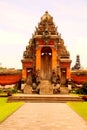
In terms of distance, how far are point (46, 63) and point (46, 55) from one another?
128 centimetres

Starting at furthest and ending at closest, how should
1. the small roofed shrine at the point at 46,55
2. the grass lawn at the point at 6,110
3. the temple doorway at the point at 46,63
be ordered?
the temple doorway at the point at 46,63, the small roofed shrine at the point at 46,55, the grass lawn at the point at 6,110

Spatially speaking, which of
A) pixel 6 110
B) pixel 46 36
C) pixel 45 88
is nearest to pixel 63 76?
pixel 45 88

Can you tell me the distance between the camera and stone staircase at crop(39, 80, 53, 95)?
→ 165 feet


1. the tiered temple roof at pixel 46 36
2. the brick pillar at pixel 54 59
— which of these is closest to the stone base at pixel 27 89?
the brick pillar at pixel 54 59

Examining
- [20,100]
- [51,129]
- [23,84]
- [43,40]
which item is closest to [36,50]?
[43,40]

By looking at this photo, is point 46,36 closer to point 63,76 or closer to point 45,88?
point 63,76

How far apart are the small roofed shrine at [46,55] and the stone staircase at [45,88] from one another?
3.39 ft

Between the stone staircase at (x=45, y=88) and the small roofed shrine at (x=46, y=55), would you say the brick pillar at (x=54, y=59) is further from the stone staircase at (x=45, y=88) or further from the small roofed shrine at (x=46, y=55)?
the stone staircase at (x=45, y=88)

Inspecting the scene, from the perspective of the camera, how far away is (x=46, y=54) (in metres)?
56.6

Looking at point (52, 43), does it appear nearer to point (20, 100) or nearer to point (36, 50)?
point (36, 50)

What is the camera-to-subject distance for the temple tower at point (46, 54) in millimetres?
54031

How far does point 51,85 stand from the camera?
170 feet

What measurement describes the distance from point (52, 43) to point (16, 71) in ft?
26.5

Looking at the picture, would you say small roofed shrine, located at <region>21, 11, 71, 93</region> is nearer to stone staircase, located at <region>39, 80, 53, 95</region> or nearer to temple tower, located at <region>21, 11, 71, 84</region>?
temple tower, located at <region>21, 11, 71, 84</region>
